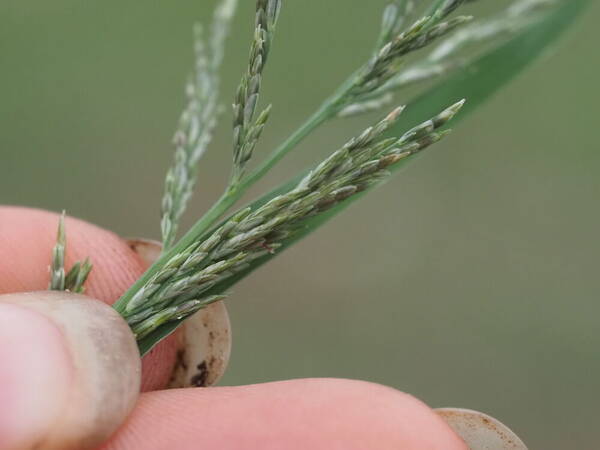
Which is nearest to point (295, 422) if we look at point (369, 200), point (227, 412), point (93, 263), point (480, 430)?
point (227, 412)

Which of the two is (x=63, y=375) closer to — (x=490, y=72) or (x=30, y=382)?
(x=30, y=382)

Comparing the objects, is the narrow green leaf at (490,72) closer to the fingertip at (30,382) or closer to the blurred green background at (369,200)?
the fingertip at (30,382)

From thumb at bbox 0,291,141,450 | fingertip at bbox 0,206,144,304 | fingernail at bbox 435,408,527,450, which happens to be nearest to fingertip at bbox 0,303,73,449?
thumb at bbox 0,291,141,450

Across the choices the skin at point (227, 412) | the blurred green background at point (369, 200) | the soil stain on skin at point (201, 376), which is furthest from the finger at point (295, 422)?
the blurred green background at point (369, 200)

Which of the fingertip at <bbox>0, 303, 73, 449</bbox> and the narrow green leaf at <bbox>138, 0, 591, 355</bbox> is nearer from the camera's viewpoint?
the fingertip at <bbox>0, 303, 73, 449</bbox>

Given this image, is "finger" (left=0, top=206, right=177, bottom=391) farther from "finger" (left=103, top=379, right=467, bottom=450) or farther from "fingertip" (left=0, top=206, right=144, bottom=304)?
"finger" (left=103, top=379, right=467, bottom=450)

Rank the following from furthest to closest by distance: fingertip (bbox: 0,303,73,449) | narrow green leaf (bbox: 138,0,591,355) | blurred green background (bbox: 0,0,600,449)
Answer: 1. blurred green background (bbox: 0,0,600,449)
2. narrow green leaf (bbox: 138,0,591,355)
3. fingertip (bbox: 0,303,73,449)
